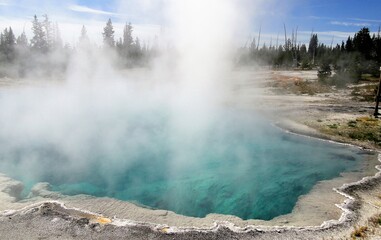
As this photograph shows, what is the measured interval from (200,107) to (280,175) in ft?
29.1

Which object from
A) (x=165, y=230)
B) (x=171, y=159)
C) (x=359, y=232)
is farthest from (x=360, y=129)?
(x=165, y=230)

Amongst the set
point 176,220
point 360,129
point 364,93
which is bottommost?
point 176,220

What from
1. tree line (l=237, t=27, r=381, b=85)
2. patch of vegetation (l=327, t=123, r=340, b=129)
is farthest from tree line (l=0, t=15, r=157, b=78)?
patch of vegetation (l=327, t=123, r=340, b=129)

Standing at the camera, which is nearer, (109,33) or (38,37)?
(38,37)

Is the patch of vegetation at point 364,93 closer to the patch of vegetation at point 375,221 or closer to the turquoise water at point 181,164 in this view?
the turquoise water at point 181,164

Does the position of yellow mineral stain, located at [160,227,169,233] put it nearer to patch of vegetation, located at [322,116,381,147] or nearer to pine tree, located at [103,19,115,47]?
patch of vegetation, located at [322,116,381,147]

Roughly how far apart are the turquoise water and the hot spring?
2cm

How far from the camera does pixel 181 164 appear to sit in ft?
27.7

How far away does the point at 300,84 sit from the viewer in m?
23.3

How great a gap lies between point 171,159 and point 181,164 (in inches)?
17.4

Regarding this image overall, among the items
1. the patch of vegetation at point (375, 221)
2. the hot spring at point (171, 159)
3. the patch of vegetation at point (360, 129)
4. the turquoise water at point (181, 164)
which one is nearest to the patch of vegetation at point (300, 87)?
the patch of vegetation at point (360, 129)

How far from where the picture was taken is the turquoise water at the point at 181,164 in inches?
256

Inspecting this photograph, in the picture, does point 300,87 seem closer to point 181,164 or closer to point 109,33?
point 181,164

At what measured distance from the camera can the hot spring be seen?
6578 mm
